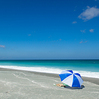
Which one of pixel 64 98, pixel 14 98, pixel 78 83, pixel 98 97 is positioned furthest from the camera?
pixel 78 83

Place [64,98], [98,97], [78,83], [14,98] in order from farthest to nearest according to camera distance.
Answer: [78,83]
[98,97]
[64,98]
[14,98]

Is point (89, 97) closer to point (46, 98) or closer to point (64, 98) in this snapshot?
point (64, 98)

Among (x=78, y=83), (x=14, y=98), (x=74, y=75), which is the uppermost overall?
(x=74, y=75)

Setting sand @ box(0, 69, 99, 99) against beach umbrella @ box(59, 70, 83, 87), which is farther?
beach umbrella @ box(59, 70, 83, 87)

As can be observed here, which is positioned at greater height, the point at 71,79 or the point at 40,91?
the point at 71,79

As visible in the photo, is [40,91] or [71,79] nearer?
[40,91]

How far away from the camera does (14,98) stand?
17.1 feet

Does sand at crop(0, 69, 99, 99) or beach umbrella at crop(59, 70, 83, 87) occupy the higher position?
beach umbrella at crop(59, 70, 83, 87)

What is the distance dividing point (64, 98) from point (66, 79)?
1.86 m

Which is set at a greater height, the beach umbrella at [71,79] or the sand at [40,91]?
the beach umbrella at [71,79]

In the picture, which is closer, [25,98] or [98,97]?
[25,98]

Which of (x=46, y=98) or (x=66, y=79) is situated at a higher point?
(x=66, y=79)

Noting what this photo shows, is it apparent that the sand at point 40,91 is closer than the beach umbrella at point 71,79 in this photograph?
Yes

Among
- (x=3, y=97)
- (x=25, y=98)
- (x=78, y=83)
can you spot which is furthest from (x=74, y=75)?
(x=3, y=97)
